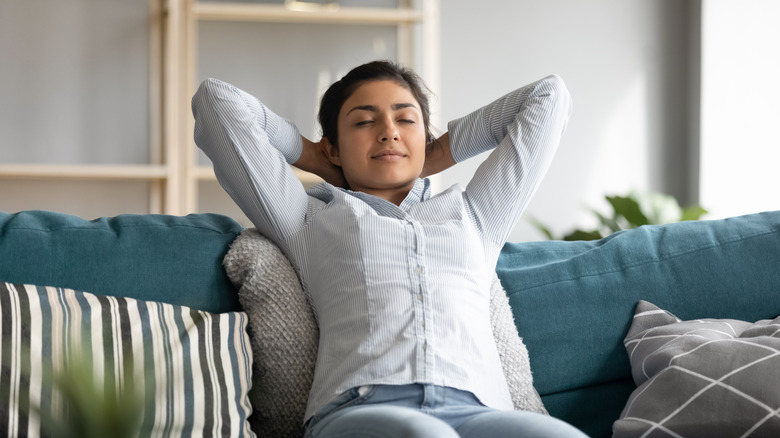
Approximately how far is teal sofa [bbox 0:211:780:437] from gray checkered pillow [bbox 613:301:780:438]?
4.8 inches

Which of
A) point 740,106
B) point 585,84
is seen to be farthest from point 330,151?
point 740,106

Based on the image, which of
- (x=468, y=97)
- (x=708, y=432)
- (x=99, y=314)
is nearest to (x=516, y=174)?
(x=708, y=432)

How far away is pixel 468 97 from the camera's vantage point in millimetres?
3570

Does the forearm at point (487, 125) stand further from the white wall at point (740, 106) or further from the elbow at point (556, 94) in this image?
the white wall at point (740, 106)

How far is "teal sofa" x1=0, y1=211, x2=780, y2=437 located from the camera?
1.37 metres

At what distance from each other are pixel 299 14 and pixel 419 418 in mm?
2384

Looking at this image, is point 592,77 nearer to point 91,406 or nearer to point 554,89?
point 554,89

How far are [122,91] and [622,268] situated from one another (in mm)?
2327

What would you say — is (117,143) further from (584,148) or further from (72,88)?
(584,148)

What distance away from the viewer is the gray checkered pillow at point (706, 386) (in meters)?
1.23

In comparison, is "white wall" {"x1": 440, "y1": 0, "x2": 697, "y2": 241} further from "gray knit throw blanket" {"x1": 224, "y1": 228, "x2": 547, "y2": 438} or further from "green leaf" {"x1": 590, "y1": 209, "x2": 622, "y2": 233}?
"gray knit throw blanket" {"x1": 224, "y1": 228, "x2": 547, "y2": 438}

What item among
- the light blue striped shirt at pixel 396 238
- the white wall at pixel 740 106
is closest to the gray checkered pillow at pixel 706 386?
the light blue striped shirt at pixel 396 238

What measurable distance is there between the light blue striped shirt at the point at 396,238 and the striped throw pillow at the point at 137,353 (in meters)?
0.15

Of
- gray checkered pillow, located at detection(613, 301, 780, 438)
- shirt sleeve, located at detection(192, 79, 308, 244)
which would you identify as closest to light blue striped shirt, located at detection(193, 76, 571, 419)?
shirt sleeve, located at detection(192, 79, 308, 244)
